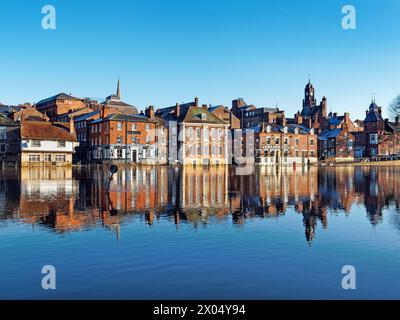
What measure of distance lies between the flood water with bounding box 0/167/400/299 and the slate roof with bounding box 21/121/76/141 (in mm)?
57673

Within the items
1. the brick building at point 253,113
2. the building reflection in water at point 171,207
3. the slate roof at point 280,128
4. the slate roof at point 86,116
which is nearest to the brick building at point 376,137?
the slate roof at point 280,128

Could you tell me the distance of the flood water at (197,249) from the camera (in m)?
8.55

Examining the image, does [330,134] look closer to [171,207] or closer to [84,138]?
[84,138]

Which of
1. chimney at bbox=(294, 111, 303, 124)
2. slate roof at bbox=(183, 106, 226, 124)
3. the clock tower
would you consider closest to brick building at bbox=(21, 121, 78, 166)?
slate roof at bbox=(183, 106, 226, 124)

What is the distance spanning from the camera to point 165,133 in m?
93.6

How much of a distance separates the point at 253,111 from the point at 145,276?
12956 cm

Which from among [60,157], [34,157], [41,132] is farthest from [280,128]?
[34,157]

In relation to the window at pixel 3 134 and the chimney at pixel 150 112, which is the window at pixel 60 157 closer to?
the window at pixel 3 134

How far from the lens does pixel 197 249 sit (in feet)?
38.7

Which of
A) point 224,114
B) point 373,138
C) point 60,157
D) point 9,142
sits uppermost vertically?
point 224,114

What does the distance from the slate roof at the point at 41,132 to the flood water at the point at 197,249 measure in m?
→ 57.7

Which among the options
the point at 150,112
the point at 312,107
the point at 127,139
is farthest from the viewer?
the point at 312,107

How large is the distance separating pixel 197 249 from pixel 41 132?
7164 cm
